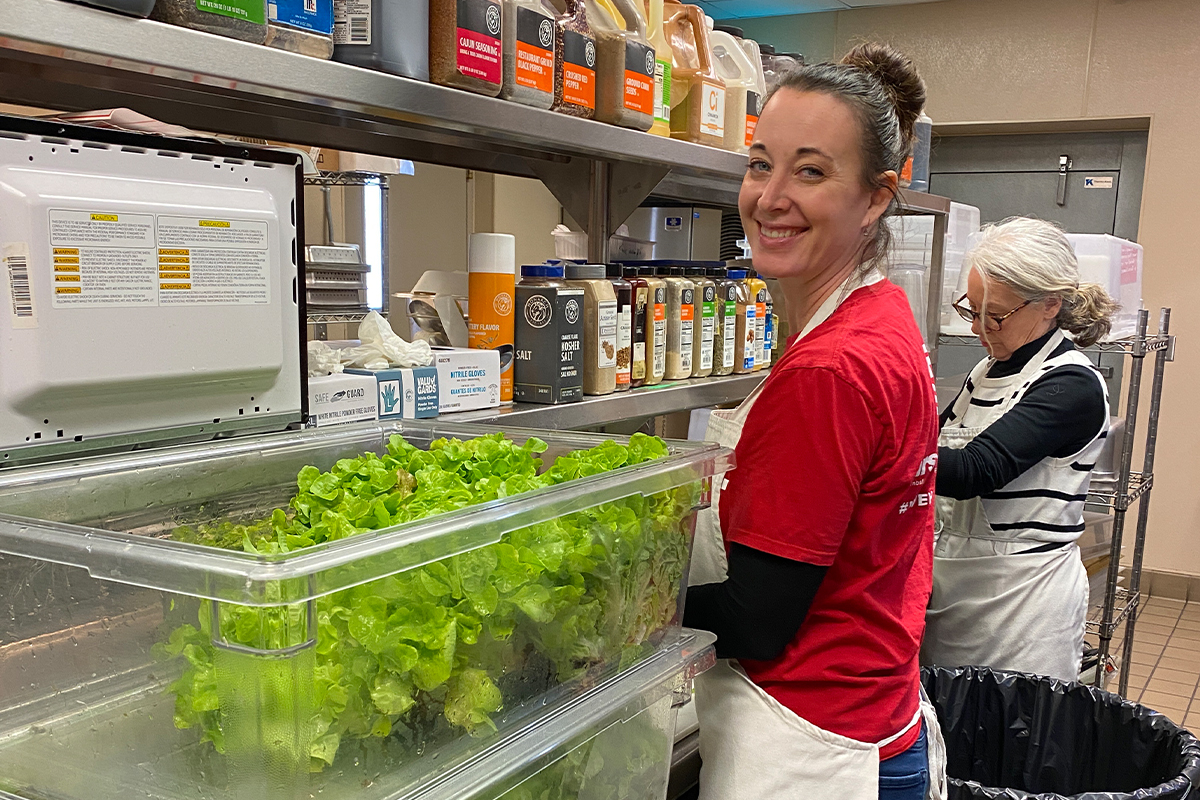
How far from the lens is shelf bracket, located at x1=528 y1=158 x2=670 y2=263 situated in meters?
2.13

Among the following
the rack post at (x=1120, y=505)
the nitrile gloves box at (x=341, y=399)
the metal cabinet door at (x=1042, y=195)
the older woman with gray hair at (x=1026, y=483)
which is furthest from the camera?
the metal cabinet door at (x=1042, y=195)

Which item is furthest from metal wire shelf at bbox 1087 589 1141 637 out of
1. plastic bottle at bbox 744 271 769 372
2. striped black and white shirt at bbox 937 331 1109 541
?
plastic bottle at bbox 744 271 769 372

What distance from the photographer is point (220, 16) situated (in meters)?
0.99

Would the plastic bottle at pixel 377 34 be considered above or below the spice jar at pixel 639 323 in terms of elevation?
above

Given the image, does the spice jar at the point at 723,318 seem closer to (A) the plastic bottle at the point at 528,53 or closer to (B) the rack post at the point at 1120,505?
(A) the plastic bottle at the point at 528,53

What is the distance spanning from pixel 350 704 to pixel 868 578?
710 mm

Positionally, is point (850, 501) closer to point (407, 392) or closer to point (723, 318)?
point (407, 392)

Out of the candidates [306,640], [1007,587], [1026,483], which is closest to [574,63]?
[306,640]

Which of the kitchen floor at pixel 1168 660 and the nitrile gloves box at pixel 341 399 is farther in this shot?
the kitchen floor at pixel 1168 660

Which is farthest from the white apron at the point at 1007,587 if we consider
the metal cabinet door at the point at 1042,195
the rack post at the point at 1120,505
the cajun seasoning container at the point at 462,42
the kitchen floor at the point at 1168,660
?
the metal cabinet door at the point at 1042,195

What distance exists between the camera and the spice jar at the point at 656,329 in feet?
6.49

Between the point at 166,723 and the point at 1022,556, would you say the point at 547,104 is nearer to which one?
the point at 166,723

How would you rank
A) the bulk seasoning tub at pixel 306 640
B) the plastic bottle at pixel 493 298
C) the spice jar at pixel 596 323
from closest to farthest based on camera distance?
the bulk seasoning tub at pixel 306 640 → the plastic bottle at pixel 493 298 → the spice jar at pixel 596 323

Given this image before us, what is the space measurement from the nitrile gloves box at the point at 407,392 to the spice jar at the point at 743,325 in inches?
38.8
